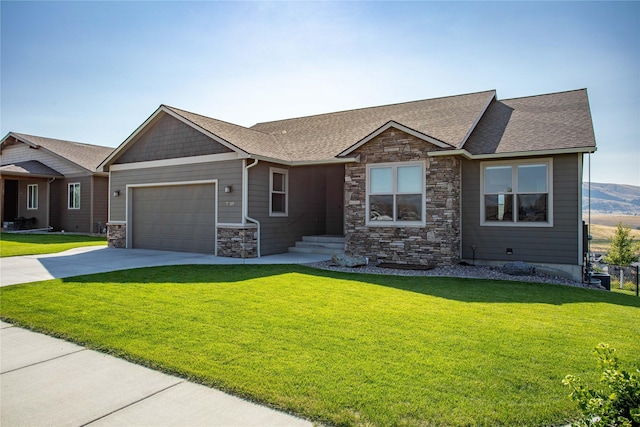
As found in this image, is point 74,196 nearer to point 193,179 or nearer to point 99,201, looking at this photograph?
point 99,201

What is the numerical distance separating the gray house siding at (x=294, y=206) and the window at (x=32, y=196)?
17690 millimetres

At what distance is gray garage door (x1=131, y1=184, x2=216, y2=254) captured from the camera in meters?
13.1

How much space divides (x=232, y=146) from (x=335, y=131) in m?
4.77

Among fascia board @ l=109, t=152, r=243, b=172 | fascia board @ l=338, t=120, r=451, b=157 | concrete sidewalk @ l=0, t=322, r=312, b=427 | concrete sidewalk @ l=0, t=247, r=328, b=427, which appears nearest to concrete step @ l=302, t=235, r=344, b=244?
fascia board @ l=338, t=120, r=451, b=157

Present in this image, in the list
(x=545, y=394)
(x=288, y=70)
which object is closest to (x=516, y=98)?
(x=288, y=70)

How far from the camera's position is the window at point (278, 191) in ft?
42.8

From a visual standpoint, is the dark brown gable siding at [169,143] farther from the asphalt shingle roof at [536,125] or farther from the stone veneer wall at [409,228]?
the asphalt shingle roof at [536,125]

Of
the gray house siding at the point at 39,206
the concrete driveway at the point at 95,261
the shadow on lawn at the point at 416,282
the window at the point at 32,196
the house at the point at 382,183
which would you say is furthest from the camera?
the window at the point at 32,196

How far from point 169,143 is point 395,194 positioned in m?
7.95

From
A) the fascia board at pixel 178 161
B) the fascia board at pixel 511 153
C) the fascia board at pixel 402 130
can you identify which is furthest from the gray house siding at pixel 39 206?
the fascia board at pixel 511 153

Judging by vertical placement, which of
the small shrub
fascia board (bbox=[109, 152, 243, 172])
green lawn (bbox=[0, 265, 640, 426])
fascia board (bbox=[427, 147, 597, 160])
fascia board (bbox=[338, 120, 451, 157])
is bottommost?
green lawn (bbox=[0, 265, 640, 426])

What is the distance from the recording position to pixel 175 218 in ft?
45.8

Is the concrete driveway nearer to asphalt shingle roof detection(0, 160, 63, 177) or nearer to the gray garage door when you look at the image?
the gray garage door

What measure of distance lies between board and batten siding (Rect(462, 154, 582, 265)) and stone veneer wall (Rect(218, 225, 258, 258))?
6.12 m
